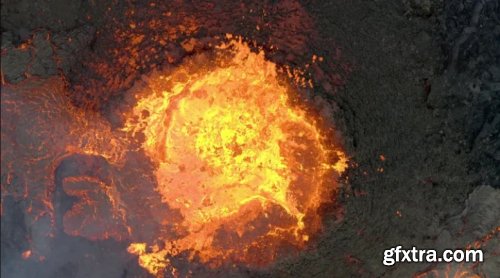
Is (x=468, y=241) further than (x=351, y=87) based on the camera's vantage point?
Yes

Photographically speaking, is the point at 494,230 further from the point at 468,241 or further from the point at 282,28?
the point at 282,28

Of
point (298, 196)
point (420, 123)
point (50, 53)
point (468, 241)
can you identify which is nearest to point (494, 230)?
point (468, 241)

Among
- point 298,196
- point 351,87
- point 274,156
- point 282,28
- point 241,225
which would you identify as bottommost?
point 241,225

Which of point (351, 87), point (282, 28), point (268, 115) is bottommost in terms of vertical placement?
point (268, 115)

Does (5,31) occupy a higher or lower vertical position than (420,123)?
higher

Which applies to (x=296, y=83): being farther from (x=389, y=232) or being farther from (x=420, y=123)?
(x=389, y=232)

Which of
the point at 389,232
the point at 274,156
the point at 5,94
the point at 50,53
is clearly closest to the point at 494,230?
the point at 389,232
